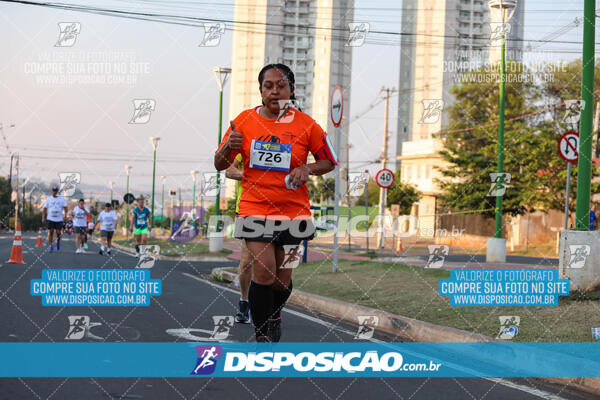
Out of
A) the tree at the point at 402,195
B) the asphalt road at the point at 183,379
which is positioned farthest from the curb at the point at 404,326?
the tree at the point at 402,195

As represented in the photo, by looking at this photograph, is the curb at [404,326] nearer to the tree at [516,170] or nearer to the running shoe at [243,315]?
the running shoe at [243,315]

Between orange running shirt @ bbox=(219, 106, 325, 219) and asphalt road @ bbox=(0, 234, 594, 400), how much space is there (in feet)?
3.71

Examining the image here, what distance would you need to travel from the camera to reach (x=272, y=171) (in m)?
4.78

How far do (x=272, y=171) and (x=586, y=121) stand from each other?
5.53 m

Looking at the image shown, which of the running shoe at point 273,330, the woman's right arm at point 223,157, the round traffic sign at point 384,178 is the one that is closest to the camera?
the woman's right arm at point 223,157

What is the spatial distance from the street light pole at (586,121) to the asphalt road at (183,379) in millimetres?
3408

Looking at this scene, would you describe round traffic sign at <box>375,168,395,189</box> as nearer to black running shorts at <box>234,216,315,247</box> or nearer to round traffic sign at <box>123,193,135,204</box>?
black running shorts at <box>234,216,315,247</box>

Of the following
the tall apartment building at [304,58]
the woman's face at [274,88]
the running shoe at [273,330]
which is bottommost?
the running shoe at [273,330]

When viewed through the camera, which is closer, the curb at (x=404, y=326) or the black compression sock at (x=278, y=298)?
the black compression sock at (x=278, y=298)

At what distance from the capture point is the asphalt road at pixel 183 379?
4.20 m

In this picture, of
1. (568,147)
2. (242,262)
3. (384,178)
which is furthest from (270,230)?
(384,178)

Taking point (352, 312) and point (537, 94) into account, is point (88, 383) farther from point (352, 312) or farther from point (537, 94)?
point (537, 94)

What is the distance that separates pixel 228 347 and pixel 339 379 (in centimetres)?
116

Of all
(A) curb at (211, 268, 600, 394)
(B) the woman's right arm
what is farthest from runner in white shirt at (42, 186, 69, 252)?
(B) the woman's right arm
